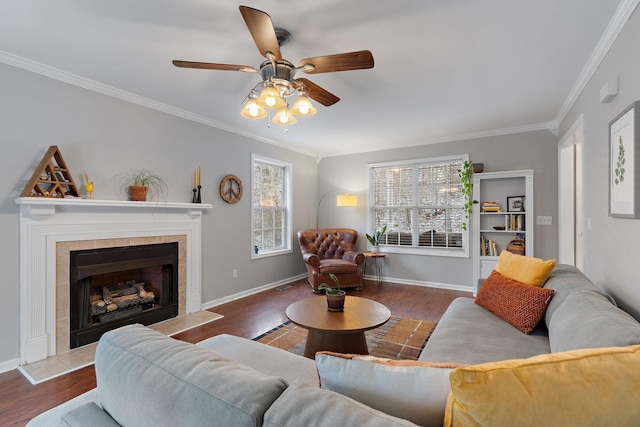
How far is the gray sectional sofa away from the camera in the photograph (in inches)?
25.9

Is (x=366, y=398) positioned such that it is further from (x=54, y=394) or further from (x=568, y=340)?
(x=54, y=394)

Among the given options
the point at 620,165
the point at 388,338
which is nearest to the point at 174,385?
the point at 388,338

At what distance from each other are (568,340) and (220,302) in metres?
3.74

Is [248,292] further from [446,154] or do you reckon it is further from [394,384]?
[394,384]

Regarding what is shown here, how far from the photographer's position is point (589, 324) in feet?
4.33

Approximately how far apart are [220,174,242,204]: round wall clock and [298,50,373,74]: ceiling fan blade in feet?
8.27

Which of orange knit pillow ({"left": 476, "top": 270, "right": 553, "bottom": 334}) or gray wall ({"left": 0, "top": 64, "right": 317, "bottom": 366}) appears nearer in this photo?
orange knit pillow ({"left": 476, "top": 270, "right": 553, "bottom": 334})

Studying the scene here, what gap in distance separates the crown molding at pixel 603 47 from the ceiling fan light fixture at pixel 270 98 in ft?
7.08

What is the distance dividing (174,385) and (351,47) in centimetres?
239

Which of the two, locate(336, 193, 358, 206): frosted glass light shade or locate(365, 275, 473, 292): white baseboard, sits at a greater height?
locate(336, 193, 358, 206): frosted glass light shade

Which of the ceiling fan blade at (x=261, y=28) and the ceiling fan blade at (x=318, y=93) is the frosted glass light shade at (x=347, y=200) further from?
the ceiling fan blade at (x=261, y=28)

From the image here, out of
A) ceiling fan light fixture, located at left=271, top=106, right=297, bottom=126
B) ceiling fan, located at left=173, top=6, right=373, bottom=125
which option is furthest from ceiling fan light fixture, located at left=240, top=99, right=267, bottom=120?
ceiling fan light fixture, located at left=271, top=106, right=297, bottom=126

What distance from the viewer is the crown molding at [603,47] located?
72.4 inches

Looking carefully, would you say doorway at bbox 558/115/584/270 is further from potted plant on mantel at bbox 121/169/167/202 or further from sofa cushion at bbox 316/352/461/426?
potted plant on mantel at bbox 121/169/167/202
